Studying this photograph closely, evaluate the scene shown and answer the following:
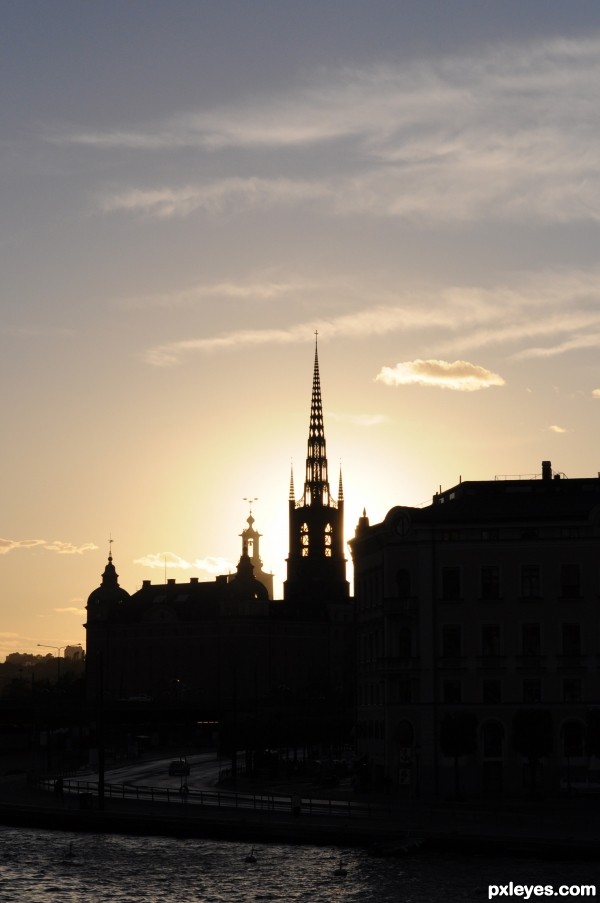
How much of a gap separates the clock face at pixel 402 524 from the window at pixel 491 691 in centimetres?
1044

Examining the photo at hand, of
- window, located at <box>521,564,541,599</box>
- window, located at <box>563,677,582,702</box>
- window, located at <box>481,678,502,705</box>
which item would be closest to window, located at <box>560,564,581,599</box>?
window, located at <box>521,564,541,599</box>

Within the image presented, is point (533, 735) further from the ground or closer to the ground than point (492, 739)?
further from the ground

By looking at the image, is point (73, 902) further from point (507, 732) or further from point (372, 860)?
point (507, 732)

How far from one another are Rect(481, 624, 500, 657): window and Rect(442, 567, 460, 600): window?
2.63 metres

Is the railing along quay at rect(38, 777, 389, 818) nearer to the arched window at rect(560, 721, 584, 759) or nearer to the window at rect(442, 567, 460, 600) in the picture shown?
the arched window at rect(560, 721, 584, 759)

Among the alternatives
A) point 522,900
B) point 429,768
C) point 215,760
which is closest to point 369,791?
point 429,768

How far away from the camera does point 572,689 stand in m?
101

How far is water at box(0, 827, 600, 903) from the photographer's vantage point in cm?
6938

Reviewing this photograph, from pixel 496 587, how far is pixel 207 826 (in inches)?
1053

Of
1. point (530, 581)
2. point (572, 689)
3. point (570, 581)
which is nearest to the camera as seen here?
point (572, 689)

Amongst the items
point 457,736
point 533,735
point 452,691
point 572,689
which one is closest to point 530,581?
point 572,689

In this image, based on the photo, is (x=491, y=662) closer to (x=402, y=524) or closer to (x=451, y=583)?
(x=451, y=583)

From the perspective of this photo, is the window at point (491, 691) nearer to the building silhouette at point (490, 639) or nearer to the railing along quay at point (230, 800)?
the building silhouette at point (490, 639)

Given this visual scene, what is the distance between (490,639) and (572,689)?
568 cm
